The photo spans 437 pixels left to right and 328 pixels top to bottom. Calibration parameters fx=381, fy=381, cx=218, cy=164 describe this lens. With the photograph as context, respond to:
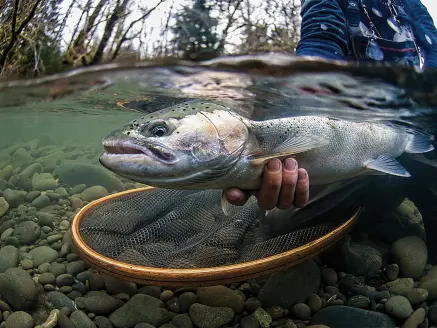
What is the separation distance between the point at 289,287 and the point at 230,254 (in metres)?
0.66

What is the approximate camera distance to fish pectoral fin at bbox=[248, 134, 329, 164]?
2.56 metres

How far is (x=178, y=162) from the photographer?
87.9 inches

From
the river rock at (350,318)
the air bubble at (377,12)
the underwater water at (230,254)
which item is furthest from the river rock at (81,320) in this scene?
the air bubble at (377,12)

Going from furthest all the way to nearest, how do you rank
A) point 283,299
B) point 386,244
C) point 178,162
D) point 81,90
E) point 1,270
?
1. point 81,90
2. point 386,244
3. point 1,270
4. point 283,299
5. point 178,162

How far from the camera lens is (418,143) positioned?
434 centimetres

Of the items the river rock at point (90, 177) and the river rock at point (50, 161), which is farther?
the river rock at point (50, 161)

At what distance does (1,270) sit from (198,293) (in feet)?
6.94

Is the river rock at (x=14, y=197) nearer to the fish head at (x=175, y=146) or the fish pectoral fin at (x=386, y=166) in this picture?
the fish head at (x=175, y=146)

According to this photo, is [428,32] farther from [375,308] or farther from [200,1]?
[375,308]

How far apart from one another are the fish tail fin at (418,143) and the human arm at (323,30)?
1.37 metres

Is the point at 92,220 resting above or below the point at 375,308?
above

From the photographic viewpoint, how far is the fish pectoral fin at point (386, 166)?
10.5ft

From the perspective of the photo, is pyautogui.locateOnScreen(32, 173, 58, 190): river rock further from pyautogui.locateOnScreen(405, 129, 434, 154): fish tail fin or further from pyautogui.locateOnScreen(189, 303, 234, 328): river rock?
pyautogui.locateOnScreen(405, 129, 434, 154): fish tail fin

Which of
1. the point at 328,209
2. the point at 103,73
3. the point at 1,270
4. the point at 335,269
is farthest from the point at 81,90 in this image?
the point at 335,269
